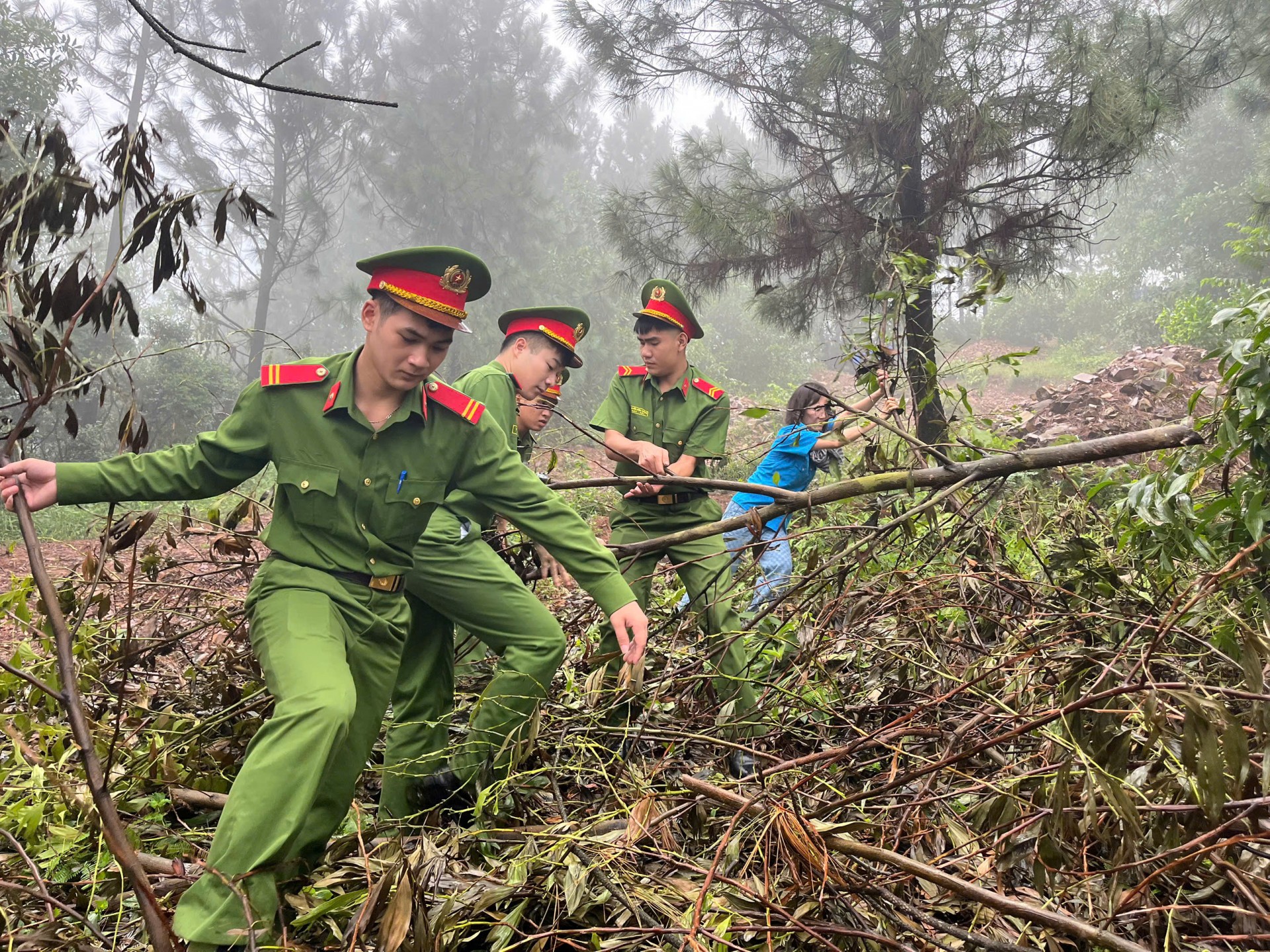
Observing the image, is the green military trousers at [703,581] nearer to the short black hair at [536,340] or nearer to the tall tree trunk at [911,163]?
the short black hair at [536,340]

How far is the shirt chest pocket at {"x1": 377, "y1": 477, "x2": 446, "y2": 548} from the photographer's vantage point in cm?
263

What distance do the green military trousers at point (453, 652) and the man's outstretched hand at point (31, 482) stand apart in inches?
44.9

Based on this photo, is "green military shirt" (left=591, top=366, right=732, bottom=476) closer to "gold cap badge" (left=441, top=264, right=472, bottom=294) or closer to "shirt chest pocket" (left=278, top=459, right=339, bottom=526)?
"gold cap badge" (left=441, top=264, right=472, bottom=294)

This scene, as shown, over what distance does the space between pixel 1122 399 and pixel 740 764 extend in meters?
10.1

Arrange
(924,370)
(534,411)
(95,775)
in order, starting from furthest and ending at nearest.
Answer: (924,370)
(534,411)
(95,775)

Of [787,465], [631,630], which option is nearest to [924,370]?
[787,465]

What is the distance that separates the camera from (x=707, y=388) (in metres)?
4.50

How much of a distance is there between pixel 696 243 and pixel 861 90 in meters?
1.91

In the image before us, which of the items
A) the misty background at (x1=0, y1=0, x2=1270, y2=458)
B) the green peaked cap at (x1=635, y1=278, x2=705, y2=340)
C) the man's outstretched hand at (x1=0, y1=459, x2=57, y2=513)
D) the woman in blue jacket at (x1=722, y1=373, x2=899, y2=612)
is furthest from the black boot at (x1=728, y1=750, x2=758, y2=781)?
the misty background at (x1=0, y1=0, x2=1270, y2=458)

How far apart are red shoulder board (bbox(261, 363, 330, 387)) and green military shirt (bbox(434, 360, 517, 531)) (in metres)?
0.78

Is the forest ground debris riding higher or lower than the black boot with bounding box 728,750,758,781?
higher

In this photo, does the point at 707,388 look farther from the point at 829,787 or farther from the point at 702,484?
the point at 829,787

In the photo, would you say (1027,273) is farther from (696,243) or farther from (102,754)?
(102,754)

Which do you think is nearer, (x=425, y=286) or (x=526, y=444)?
(x=425, y=286)
